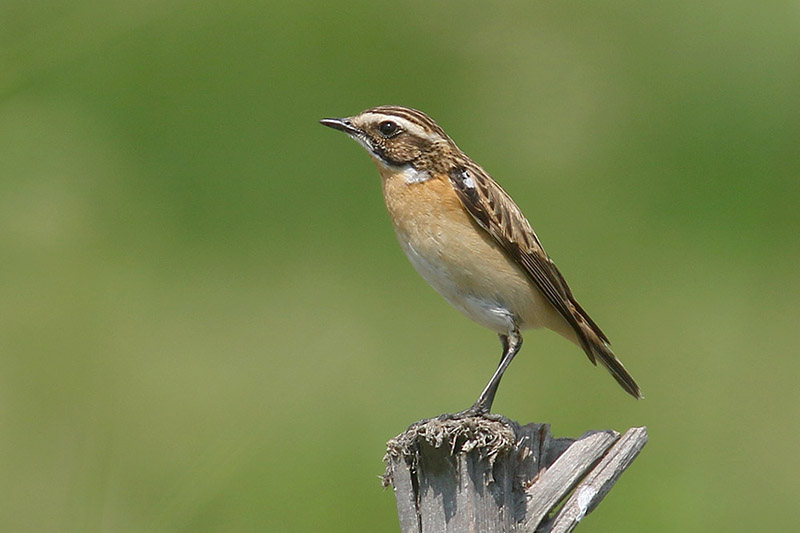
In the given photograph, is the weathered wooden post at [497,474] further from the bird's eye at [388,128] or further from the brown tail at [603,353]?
the bird's eye at [388,128]

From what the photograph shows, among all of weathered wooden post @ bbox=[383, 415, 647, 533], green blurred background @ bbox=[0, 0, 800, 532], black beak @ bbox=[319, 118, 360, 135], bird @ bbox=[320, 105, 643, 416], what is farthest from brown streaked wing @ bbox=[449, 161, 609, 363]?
green blurred background @ bbox=[0, 0, 800, 532]

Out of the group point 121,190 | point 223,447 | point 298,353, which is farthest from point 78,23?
point 223,447

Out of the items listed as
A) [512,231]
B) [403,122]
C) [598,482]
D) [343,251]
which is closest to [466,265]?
[512,231]

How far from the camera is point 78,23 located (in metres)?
8.87

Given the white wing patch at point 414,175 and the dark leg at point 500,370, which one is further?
the white wing patch at point 414,175

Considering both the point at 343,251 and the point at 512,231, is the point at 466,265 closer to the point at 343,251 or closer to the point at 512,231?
the point at 512,231

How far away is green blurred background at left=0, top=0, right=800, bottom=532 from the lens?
675cm

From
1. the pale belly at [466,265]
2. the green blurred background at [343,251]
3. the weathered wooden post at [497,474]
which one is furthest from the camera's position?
the green blurred background at [343,251]

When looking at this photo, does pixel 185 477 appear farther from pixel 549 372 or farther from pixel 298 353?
pixel 549 372

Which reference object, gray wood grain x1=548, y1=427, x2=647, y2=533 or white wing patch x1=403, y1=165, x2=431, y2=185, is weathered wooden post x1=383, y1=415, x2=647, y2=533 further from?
white wing patch x1=403, y1=165, x2=431, y2=185

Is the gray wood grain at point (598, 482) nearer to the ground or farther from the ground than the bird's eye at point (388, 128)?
nearer to the ground

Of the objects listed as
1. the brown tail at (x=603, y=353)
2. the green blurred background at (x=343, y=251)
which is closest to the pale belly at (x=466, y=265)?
the brown tail at (x=603, y=353)

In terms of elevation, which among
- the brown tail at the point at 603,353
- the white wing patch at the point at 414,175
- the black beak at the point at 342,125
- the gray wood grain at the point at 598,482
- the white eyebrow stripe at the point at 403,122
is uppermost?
the black beak at the point at 342,125

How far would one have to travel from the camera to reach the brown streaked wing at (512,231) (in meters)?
4.43
